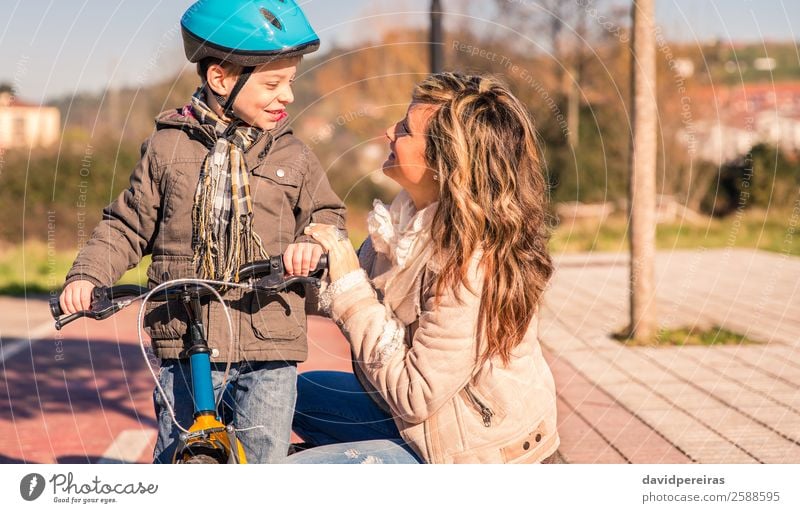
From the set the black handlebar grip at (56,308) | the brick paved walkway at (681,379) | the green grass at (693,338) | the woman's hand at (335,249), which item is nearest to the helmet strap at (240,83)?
the woman's hand at (335,249)

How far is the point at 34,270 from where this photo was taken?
13.4m

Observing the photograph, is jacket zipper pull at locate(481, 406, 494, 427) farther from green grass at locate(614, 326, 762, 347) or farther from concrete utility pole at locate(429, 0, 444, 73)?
concrete utility pole at locate(429, 0, 444, 73)

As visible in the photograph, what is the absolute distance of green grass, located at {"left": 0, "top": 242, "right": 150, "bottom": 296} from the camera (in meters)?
11.9

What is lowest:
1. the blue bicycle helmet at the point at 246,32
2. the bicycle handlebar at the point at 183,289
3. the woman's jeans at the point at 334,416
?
the woman's jeans at the point at 334,416

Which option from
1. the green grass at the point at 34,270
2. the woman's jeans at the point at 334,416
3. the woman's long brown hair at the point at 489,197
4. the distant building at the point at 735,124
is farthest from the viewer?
the distant building at the point at 735,124

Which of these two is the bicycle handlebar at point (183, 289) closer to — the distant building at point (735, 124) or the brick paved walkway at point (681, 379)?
the brick paved walkway at point (681, 379)

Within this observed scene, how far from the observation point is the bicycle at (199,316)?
2604mm

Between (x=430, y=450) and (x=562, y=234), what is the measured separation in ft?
55.5

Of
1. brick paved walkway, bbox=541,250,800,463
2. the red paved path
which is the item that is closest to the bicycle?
the red paved path

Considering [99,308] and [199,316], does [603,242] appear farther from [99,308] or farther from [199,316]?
[99,308]

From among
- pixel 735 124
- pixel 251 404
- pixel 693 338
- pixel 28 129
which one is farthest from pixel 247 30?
pixel 735 124

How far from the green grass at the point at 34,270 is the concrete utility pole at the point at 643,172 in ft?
17.4

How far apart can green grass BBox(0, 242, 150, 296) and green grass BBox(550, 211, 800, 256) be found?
6.35 metres
